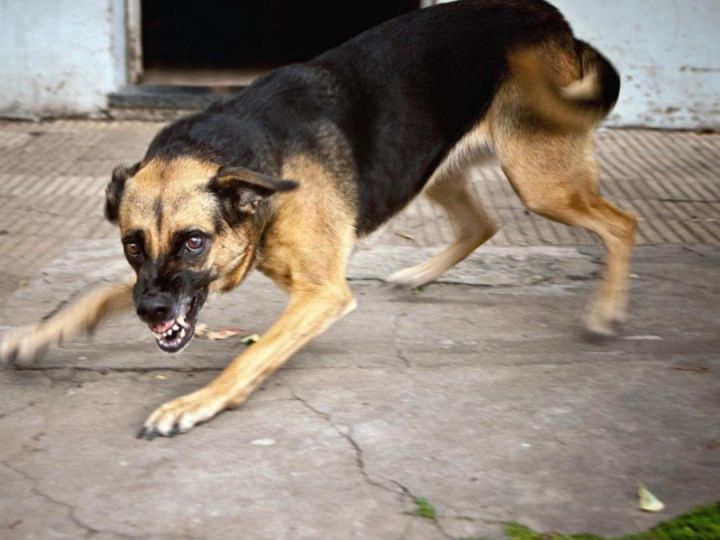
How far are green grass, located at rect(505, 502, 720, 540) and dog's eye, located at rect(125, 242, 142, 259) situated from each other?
1489 mm

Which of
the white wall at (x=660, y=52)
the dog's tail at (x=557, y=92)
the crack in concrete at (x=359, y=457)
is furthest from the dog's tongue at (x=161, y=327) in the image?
the white wall at (x=660, y=52)

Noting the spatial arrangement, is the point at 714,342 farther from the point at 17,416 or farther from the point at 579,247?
the point at 17,416

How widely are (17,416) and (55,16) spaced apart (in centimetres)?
505

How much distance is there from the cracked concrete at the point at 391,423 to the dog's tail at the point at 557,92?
857 millimetres

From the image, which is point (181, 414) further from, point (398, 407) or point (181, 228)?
point (398, 407)

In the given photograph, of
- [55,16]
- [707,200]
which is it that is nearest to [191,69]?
[55,16]

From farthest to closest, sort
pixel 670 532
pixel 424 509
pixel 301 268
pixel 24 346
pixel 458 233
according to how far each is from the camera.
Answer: pixel 458 233
pixel 24 346
pixel 301 268
pixel 424 509
pixel 670 532

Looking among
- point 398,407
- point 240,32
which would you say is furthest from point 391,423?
point 240,32

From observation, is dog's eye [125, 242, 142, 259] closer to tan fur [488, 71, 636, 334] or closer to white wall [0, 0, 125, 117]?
tan fur [488, 71, 636, 334]

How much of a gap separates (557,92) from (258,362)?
5.43ft

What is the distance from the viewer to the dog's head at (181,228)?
368 cm

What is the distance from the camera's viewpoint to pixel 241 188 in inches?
149

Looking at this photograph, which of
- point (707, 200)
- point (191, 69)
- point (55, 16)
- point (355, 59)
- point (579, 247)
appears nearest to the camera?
point (355, 59)

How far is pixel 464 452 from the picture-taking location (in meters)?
3.56
